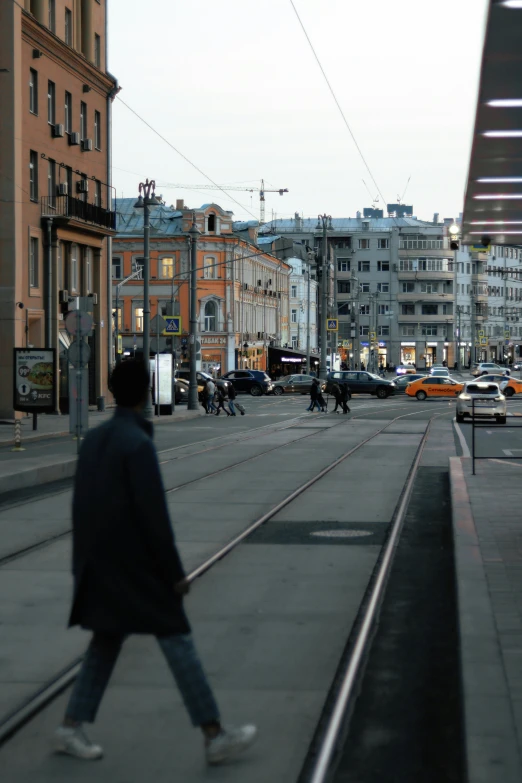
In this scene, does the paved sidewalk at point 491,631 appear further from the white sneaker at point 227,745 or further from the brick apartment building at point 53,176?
the brick apartment building at point 53,176

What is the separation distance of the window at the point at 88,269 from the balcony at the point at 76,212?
1180mm

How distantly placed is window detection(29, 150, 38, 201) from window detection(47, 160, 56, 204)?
1166 mm

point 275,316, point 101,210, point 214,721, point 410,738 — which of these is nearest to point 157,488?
point 214,721

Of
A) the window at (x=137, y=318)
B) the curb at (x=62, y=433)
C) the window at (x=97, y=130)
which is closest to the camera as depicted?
the curb at (x=62, y=433)

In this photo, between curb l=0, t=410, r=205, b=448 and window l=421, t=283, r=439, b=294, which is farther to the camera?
window l=421, t=283, r=439, b=294

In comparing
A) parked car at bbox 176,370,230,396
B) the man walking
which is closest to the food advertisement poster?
parked car at bbox 176,370,230,396

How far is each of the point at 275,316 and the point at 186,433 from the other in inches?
2875

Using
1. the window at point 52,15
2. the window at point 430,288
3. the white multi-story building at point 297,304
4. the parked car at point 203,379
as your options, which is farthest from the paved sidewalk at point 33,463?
the window at point 430,288

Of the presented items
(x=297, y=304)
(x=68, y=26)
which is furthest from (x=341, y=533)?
(x=297, y=304)

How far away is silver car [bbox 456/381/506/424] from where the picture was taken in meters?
40.5

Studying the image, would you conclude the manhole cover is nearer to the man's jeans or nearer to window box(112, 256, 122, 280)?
the man's jeans

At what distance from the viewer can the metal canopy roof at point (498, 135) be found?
28.5 ft

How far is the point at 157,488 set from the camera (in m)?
4.94

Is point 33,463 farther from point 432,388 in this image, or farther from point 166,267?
point 166,267
